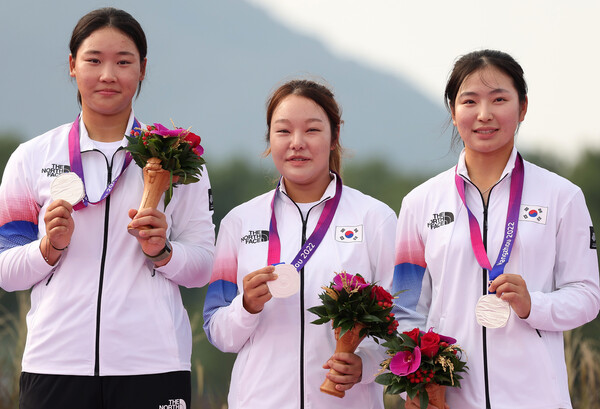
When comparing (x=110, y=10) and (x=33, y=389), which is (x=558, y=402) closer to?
(x=33, y=389)

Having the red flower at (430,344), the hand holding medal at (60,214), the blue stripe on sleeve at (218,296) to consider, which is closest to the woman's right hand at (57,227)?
the hand holding medal at (60,214)

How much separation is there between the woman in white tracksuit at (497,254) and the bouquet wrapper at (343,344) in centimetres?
31

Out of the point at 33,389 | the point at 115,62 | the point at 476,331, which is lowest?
the point at 33,389

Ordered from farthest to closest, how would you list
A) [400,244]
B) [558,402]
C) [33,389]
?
[400,244]
[33,389]
[558,402]

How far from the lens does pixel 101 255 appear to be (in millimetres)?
3482

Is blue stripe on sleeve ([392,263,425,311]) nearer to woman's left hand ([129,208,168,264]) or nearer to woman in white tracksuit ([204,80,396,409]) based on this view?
woman in white tracksuit ([204,80,396,409])

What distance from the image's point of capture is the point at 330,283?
3320 mm

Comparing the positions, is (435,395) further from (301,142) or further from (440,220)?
(301,142)

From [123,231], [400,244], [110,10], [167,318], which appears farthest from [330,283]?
[110,10]

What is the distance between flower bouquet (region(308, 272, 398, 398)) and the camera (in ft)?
10.6

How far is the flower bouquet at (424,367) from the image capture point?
3.13 m

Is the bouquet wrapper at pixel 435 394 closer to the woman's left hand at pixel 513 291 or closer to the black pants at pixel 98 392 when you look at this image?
the woman's left hand at pixel 513 291

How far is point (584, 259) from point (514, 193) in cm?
40

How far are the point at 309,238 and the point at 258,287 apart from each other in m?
0.37
